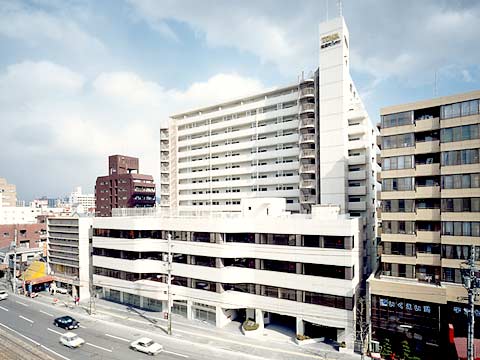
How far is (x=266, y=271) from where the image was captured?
38.8 m

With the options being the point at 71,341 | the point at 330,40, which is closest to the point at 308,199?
the point at 330,40

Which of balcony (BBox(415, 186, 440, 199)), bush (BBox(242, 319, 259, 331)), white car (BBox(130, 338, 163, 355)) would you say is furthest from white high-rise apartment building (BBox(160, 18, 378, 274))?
white car (BBox(130, 338, 163, 355))

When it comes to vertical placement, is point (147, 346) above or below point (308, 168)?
below

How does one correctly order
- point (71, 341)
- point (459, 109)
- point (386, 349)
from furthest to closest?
1. point (71, 341)
2. point (459, 109)
3. point (386, 349)

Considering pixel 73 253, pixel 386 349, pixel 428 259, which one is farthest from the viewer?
pixel 73 253

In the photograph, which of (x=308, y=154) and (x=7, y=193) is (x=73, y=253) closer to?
(x=308, y=154)

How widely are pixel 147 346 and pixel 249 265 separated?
15.5 metres

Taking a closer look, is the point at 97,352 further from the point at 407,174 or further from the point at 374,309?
the point at 407,174

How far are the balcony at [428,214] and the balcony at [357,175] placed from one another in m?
14.9

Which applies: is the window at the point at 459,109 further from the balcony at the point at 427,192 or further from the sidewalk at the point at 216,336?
the sidewalk at the point at 216,336

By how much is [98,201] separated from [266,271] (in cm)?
8582

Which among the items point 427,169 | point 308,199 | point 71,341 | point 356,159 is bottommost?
point 71,341

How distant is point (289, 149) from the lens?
188ft

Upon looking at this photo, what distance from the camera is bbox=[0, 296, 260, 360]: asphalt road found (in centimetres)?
3278
